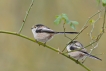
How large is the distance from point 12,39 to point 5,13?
0.65m

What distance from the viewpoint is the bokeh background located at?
724 centimetres

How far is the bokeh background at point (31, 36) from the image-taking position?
7238mm

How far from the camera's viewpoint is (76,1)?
738cm

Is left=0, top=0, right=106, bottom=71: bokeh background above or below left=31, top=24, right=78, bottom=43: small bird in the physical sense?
below

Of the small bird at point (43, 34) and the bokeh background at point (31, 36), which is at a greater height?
the small bird at point (43, 34)

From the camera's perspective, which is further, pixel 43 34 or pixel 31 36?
pixel 31 36

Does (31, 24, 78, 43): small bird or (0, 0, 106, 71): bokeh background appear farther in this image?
(0, 0, 106, 71): bokeh background

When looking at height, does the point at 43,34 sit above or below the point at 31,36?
above

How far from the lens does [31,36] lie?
7211 millimetres

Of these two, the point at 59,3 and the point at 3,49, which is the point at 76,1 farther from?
the point at 3,49

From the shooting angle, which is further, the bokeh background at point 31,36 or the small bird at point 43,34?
the bokeh background at point 31,36

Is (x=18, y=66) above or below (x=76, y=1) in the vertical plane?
below

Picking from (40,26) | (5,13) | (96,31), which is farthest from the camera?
(5,13)

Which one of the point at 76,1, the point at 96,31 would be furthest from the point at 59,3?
the point at 96,31
